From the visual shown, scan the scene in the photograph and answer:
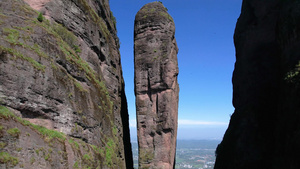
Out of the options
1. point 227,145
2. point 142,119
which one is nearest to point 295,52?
point 227,145

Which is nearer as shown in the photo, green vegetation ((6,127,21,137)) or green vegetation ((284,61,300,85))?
green vegetation ((6,127,21,137))

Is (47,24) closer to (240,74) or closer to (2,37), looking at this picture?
(2,37)

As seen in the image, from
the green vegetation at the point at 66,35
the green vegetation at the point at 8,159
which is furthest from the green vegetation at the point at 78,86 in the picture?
the green vegetation at the point at 8,159

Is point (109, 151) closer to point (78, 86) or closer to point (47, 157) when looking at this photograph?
point (78, 86)

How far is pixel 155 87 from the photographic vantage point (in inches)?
1167

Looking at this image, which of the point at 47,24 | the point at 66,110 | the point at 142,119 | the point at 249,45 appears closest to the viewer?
the point at 66,110

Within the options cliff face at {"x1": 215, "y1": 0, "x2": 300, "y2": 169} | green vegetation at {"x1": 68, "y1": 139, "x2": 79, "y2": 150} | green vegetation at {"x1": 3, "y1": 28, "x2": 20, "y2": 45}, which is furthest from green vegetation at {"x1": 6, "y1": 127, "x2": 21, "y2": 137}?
cliff face at {"x1": 215, "y1": 0, "x2": 300, "y2": 169}

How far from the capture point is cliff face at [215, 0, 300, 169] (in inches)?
544

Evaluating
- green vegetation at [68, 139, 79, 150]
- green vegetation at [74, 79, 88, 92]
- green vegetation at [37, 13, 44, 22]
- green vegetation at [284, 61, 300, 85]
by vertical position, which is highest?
green vegetation at [37, 13, 44, 22]

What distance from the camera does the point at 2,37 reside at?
1120cm

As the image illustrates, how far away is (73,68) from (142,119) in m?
15.9

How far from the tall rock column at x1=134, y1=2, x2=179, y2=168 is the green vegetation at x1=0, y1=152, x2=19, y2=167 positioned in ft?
66.2

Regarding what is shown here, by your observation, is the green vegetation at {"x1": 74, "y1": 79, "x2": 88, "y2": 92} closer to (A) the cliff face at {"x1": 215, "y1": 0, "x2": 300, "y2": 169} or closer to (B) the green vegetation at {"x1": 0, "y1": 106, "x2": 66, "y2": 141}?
(B) the green vegetation at {"x1": 0, "y1": 106, "x2": 66, "y2": 141}

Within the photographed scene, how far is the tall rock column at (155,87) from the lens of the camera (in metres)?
28.4
